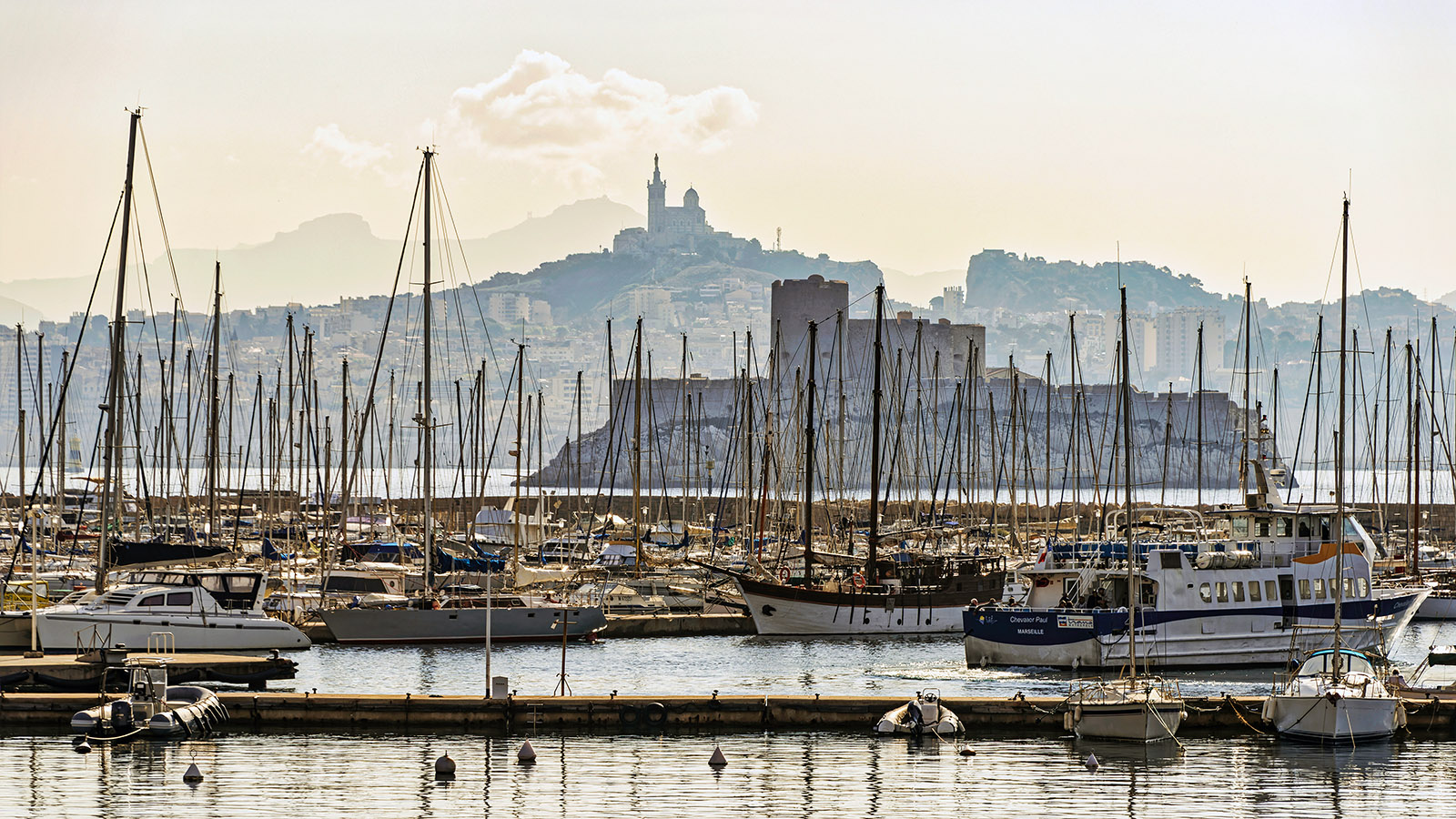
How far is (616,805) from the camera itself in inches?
675

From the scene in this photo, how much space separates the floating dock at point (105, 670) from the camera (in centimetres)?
2348

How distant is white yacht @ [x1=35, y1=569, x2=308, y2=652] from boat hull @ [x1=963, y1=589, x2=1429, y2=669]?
12.1 meters

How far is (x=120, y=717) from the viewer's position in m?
20.6

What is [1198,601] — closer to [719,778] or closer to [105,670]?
[719,778]

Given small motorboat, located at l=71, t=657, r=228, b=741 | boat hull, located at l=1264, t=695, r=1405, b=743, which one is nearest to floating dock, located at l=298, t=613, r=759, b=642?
small motorboat, located at l=71, t=657, r=228, b=741

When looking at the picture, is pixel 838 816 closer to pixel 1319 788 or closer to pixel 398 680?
pixel 1319 788

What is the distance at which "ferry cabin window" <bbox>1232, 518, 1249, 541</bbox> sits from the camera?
28.7 m

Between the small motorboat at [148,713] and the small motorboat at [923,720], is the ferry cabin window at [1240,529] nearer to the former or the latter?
the small motorboat at [923,720]

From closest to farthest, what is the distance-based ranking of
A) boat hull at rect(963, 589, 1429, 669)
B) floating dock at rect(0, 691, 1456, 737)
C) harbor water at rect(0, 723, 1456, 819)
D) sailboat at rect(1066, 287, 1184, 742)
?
harbor water at rect(0, 723, 1456, 819)
sailboat at rect(1066, 287, 1184, 742)
floating dock at rect(0, 691, 1456, 737)
boat hull at rect(963, 589, 1429, 669)

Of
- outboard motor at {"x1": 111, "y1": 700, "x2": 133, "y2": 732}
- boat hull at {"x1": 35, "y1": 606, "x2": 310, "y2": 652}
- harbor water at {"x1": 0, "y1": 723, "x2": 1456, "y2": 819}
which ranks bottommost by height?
harbor water at {"x1": 0, "y1": 723, "x2": 1456, "y2": 819}

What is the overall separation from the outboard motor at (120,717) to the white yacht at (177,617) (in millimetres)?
5602

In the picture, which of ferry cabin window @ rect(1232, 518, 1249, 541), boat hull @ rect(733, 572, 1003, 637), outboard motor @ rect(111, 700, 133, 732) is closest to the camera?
outboard motor @ rect(111, 700, 133, 732)

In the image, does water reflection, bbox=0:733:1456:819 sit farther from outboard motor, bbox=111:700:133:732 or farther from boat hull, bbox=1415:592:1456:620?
boat hull, bbox=1415:592:1456:620

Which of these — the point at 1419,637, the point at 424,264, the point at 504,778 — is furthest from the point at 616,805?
the point at 1419,637
